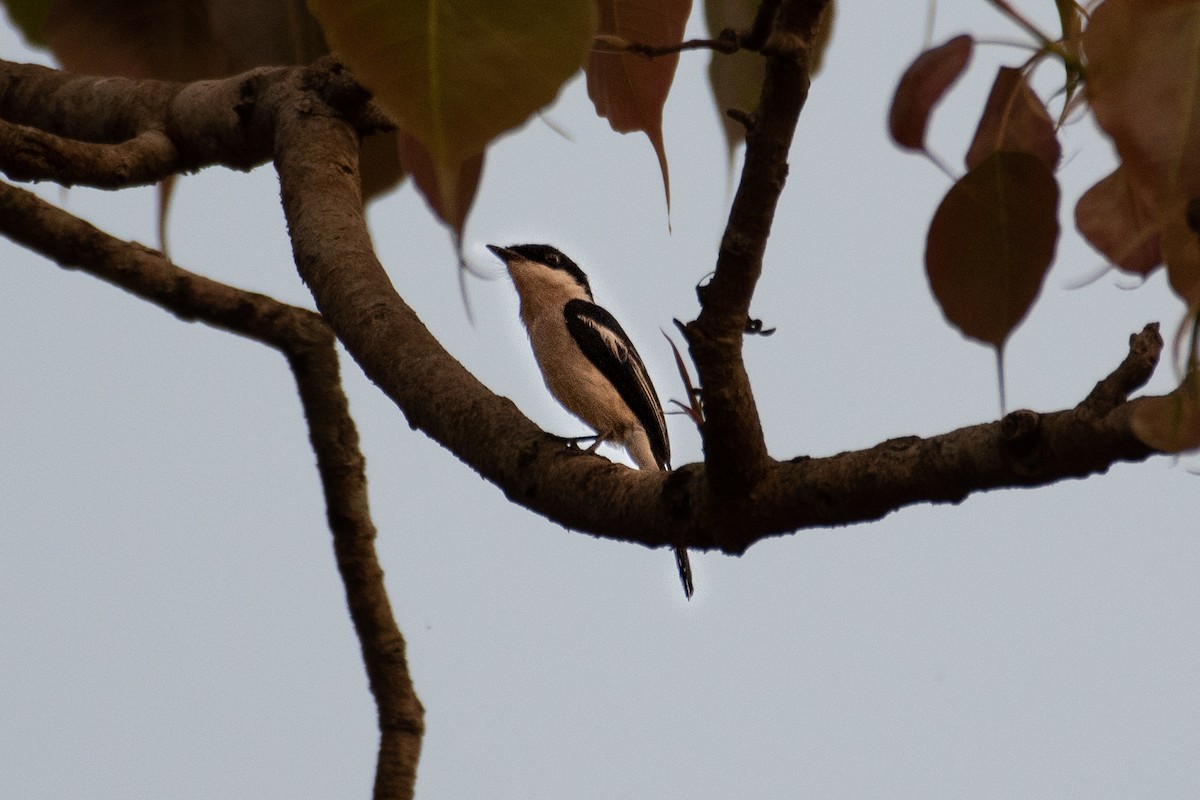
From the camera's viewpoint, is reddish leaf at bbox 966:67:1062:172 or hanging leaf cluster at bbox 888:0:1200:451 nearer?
hanging leaf cluster at bbox 888:0:1200:451

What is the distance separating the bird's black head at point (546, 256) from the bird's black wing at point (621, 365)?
1.63ft

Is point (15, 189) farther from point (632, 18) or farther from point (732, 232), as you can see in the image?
point (732, 232)

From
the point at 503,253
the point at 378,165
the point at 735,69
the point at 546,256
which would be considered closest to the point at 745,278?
the point at 735,69

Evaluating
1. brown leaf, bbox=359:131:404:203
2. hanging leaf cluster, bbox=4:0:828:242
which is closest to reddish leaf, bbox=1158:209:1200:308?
hanging leaf cluster, bbox=4:0:828:242

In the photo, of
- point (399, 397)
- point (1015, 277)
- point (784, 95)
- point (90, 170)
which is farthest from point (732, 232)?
point (90, 170)

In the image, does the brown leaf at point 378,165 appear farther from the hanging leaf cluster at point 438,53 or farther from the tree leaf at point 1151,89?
the tree leaf at point 1151,89

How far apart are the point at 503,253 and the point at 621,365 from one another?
0.89m

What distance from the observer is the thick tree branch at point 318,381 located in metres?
2.50

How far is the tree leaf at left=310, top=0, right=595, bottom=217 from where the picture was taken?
3.20ft

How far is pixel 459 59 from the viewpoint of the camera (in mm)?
997

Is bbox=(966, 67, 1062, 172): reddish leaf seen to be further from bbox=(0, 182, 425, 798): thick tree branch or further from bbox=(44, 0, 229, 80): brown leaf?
bbox=(0, 182, 425, 798): thick tree branch

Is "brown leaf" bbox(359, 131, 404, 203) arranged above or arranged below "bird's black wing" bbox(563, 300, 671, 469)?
below

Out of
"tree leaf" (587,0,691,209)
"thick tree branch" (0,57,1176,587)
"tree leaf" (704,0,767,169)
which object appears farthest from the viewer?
"tree leaf" (704,0,767,169)

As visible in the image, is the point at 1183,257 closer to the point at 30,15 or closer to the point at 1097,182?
the point at 1097,182
